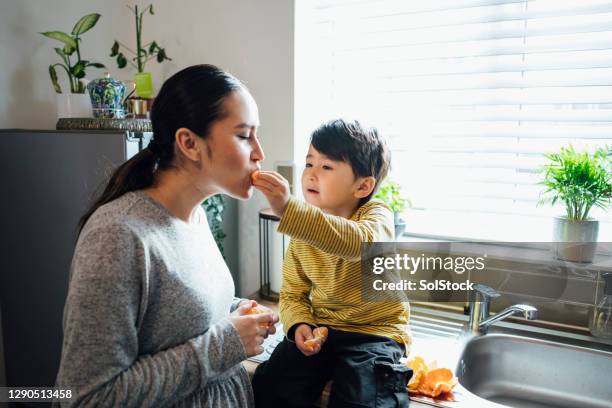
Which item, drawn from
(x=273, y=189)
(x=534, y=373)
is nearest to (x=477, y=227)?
(x=534, y=373)

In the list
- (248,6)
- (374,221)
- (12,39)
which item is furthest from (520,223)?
(12,39)

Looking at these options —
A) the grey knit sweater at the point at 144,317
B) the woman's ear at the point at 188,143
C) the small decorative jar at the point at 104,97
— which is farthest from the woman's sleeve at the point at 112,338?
the small decorative jar at the point at 104,97

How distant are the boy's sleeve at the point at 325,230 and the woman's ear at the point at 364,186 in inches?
5.9

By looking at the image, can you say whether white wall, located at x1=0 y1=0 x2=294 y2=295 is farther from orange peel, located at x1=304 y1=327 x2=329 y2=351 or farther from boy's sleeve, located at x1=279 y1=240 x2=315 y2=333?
orange peel, located at x1=304 y1=327 x2=329 y2=351

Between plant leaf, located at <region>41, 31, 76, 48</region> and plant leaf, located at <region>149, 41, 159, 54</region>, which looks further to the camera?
plant leaf, located at <region>149, 41, 159, 54</region>

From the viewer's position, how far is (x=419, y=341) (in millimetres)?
1426

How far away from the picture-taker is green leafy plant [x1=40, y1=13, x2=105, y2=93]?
1.69m

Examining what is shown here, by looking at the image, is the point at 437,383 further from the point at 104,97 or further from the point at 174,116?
the point at 104,97

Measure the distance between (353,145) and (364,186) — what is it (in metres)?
0.11

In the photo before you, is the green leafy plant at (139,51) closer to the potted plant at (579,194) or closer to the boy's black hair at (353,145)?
the boy's black hair at (353,145)

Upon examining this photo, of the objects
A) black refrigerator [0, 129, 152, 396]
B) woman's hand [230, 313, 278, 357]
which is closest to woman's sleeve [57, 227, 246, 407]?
woman's hand [230, 313, 278, 357]

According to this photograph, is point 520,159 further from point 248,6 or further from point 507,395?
point 248,6

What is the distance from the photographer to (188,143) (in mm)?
887

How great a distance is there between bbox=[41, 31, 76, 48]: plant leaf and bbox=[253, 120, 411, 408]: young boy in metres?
1.14
